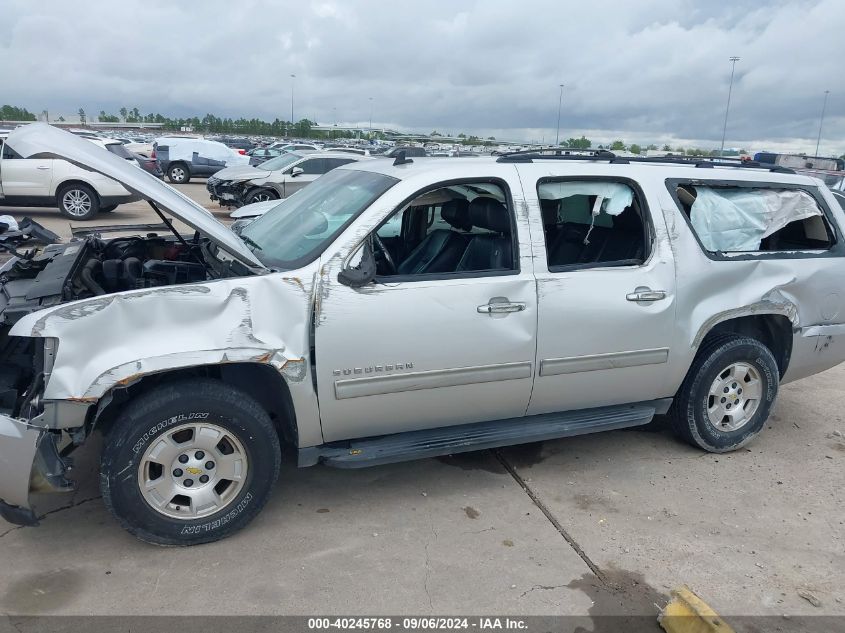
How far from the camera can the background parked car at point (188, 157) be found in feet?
77.2

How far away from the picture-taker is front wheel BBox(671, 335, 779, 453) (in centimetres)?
428

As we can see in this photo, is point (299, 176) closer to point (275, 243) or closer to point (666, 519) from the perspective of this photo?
point (275, 243)

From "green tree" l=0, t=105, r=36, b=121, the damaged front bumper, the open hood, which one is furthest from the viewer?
"green tree" l=0, t=105, r=36, b=121

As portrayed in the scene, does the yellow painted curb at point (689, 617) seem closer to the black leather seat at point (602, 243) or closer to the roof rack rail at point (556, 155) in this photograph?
the black leather seat at point (602, 243)

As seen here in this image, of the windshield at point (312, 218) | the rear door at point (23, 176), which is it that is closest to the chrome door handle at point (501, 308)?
the windshield at point (312, 218)

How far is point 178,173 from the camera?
78.6 ft

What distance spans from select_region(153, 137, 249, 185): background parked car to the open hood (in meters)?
21.7

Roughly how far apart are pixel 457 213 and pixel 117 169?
6.53ft

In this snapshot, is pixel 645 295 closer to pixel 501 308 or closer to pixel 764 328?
pixel 501 308

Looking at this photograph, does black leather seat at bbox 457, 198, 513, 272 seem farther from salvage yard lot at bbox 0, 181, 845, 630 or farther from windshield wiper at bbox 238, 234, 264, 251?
salvage yard lot at bbox 0, 181, 845, 630

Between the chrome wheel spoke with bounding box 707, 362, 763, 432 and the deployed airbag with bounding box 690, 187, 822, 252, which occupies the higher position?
the deployed airbag with bounding box 690, 187, 822, 252

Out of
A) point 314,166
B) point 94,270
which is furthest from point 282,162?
point 94,270

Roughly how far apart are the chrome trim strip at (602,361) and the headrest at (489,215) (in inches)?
31.3

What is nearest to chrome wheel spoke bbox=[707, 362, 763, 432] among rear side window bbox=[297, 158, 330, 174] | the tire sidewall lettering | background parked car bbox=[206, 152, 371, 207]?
the tire sidewall lettering
